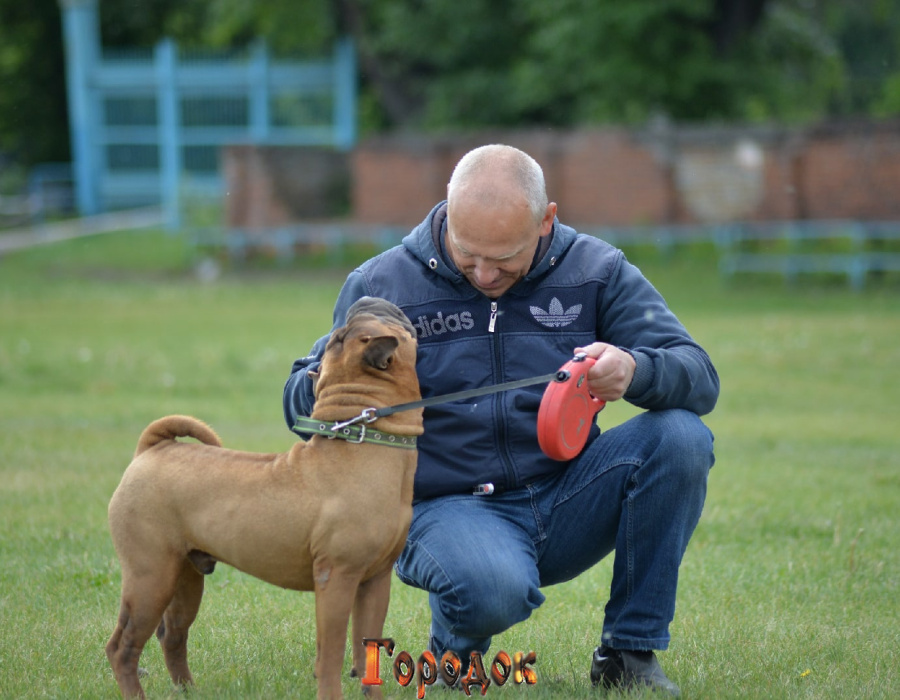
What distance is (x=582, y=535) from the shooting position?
414cm

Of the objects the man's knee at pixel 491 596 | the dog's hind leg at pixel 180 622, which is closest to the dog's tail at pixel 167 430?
the dog's hind leg at pixel 180 622

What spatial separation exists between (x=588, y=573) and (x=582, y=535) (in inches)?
74.1

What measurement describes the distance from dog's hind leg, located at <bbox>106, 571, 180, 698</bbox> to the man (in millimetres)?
791

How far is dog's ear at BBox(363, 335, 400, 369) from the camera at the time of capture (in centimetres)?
347

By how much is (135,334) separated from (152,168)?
21268mm

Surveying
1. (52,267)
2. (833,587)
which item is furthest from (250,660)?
(52,267)

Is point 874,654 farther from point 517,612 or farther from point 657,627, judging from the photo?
point 517,612

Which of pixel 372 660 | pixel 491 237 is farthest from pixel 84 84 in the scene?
pixel 372 660

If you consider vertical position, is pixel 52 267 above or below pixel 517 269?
below

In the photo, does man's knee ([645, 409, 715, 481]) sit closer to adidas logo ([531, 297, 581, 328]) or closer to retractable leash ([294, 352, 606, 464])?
retractable leash ([294, 352, 606, 464])

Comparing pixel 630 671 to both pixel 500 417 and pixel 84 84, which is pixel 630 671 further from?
pixel 84 84

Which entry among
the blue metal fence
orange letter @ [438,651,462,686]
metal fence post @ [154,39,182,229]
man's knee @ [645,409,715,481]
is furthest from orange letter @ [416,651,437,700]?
metal fence post @ [154,39,182,229]

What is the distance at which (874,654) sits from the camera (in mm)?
4367

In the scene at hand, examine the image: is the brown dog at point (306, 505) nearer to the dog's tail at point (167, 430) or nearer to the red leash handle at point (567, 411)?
the dog's tail at point (167, 430)
